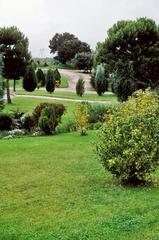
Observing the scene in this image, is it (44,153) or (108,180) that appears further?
(44,153)

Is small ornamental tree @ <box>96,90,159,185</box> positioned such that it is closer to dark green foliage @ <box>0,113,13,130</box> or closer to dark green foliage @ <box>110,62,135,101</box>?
dark green foliage @ <box>0,113,13,130</box>

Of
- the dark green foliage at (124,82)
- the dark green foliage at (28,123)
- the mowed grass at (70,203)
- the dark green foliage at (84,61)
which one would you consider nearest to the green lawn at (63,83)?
the dark green foliage at (84,61)

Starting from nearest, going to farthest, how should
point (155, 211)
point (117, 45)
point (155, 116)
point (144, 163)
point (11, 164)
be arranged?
point (155, 211) → point (144, 163) → point (155, 116) → point (11, 164) → point (117, 45)

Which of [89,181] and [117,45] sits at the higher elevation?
[117,45]

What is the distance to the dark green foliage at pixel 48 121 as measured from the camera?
76.5ft

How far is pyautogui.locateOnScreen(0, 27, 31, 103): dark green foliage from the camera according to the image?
136 feet

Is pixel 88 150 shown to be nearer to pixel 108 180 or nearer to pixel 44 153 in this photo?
pixel 44 153

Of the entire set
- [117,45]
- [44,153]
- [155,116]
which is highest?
[117,45]

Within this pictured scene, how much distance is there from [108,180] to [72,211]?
10.2ft

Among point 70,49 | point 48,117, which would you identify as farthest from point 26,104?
point 70,49

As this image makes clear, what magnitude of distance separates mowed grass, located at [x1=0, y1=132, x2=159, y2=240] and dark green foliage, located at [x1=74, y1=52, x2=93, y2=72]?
63508 mm

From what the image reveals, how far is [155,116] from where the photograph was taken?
12.3 metres

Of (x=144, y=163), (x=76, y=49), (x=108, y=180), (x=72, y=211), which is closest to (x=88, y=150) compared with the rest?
(x=108, y=180)

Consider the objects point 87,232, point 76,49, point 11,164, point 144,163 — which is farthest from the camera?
point 76,49
